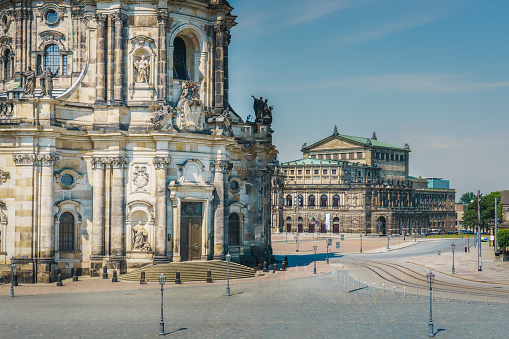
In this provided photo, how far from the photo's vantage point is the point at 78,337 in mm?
33750

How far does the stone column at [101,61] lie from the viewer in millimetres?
58125

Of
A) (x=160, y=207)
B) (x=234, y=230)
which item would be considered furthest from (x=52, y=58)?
(x=234, y=230)

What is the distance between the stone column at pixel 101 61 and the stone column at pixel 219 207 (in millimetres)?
11769

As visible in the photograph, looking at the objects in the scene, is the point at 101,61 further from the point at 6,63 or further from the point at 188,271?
the point at 188,271

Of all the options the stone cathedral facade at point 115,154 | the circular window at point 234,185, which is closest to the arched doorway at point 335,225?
the circular window at point 234,185

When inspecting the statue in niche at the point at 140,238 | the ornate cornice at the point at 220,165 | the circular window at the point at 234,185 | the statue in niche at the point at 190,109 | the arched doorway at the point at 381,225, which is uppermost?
the statue in niche at the point at 190,109

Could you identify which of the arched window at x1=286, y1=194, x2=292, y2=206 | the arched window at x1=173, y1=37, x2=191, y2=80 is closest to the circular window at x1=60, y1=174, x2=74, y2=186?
the arched window at x1=173, y1=37, x2=191, y2=80

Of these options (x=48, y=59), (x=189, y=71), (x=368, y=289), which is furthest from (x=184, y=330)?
(x=48, y=59)

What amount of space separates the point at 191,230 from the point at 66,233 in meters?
10.8

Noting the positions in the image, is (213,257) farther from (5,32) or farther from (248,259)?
(5,32)

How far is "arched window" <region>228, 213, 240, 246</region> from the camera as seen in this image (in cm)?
6500

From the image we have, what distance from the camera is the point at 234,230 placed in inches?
2576

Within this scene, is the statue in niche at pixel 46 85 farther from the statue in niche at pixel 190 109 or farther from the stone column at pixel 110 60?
the statue in niche at pixel 190 109

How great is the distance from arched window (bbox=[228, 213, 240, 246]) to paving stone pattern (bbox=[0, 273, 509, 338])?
1405cm
